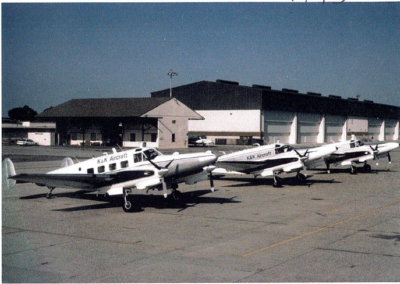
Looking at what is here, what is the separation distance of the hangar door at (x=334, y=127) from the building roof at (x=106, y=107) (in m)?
50.6

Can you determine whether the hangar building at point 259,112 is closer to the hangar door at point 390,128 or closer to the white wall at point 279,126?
the white wall at point 279,126

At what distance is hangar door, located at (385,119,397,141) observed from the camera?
434 feet

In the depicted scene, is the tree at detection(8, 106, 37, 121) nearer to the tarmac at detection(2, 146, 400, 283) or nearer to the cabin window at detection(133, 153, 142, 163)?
the tarmac at detection(2, 146, 400, 283)

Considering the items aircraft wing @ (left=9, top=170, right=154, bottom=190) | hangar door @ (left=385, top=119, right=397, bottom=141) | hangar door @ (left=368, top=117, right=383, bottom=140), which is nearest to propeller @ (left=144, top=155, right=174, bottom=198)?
aircraft wing @ (left=9, top=170, right=154, bottom=190)

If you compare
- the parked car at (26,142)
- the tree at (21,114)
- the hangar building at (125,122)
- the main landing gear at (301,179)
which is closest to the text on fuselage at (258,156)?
the main landing gear at (301,179)

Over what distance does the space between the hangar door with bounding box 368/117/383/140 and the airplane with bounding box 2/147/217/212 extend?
120 metres

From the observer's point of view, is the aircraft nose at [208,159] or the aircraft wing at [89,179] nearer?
the aircraft wing at [89,179]

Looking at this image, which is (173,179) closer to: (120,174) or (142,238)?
(120,174)

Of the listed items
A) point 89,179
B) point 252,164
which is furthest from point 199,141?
point 89,179

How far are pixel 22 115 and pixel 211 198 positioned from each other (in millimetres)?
109750

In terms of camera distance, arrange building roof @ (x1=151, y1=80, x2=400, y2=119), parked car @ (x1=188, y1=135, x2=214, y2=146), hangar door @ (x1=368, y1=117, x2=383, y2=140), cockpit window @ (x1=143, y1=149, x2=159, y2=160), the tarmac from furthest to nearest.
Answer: hangar door @ (x1=368, y1=117, x2=383, y2=140) < building roof @ (x1=151, y1=80, x2=400, y2=119) < parked car @ (x1=188, y1=135, x2=214, y2=146) < cockpit window @ (x1=143, y1=149, x2=159, y2=160) < the tarmac

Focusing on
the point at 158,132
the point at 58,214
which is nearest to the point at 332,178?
the point at 58,214

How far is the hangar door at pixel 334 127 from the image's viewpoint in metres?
115

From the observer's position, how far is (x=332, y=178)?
33.2m
